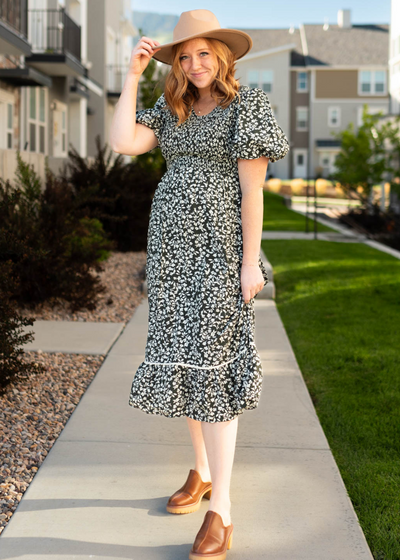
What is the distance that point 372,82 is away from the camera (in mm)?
48188

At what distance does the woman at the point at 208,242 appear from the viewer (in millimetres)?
2537

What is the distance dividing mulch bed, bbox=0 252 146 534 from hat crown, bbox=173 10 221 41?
2.03 meters

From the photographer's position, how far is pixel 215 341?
Result: 2.54m

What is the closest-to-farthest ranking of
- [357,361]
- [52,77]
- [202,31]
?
[202,31] → [357,361] → [52,77]

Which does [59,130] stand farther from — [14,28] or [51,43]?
[14,28]

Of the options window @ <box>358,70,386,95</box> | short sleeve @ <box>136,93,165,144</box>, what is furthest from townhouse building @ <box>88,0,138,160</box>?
window @ <box>358,70,386,95</box>

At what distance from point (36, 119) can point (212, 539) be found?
47.0 feet

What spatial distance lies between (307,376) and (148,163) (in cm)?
1077

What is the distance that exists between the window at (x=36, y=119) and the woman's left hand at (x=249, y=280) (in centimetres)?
1335

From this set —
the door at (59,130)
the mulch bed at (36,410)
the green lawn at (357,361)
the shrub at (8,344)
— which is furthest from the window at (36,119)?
the shrub at (8,344)

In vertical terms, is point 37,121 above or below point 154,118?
above

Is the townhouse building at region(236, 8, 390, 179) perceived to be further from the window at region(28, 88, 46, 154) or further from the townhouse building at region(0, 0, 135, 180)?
the window at region(28, 88, 46, 154)

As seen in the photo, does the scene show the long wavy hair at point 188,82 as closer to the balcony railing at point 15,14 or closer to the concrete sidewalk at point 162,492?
the concrete sidewalk at point 162,492

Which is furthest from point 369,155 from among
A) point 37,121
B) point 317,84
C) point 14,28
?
point 317,84
